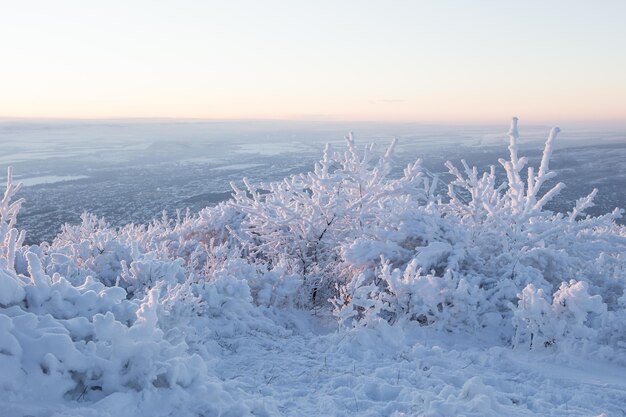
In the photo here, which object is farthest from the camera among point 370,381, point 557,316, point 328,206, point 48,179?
point 48,179

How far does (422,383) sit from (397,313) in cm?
221

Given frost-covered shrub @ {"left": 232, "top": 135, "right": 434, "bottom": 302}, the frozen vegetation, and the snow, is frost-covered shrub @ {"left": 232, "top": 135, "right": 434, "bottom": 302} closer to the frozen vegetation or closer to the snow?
the frozen vegetation

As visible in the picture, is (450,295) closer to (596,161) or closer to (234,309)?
(234,309)

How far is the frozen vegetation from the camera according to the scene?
3.33 metres

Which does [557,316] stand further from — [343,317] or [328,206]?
[328,206]

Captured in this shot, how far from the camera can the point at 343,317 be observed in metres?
6.28

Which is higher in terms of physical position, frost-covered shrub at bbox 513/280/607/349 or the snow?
frost-covered shrub at bbox 513/280/607/349

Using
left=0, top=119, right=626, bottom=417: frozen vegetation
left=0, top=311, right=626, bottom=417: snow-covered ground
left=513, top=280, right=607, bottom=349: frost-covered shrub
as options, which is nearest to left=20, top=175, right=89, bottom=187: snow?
left=0, top=119, right=626, bottom=417: frozen vegetation

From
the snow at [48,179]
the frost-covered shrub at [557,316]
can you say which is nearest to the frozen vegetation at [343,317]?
the frost-covered shrub at [557,316]

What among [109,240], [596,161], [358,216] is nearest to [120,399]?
[109,240]

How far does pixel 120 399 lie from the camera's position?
3.11m

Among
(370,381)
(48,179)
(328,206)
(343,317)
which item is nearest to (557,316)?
(343,317)

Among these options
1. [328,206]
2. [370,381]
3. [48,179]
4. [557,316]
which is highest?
[328,206]

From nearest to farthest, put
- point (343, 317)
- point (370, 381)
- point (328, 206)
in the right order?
point (370, 381) < point (343, 317) < point (328, 206)
